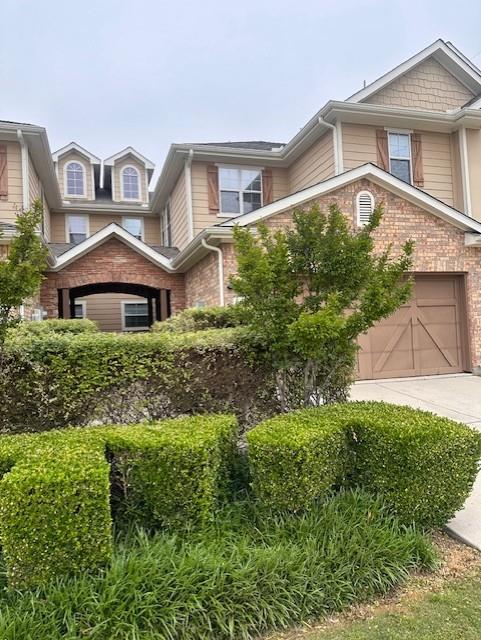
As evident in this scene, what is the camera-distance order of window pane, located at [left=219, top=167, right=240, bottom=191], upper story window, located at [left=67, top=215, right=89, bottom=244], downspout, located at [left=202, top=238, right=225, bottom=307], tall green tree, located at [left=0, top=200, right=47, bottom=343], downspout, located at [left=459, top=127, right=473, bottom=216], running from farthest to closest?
upper story window, located at [left=67, top=215, right=89, bottom=244], window pane, located at [left=219, top=167, right=240, bottom=191], downspout, located at [left=459, top=127, right=473, bottom=216], downspout, located at [left=202, top=238, right=225, bottom=307], tall green tree, located at [left=0, top=200, right=47, bottom=343]

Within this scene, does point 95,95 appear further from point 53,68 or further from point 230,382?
point 230,382

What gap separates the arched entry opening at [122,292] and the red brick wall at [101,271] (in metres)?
0.25

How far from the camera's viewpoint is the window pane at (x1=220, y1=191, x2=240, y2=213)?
1404 centimetres

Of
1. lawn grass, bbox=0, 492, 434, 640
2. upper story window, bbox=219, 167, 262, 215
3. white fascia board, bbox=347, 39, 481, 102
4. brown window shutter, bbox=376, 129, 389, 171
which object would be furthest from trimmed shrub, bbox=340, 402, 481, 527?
white fascia board, bbox=347, 39, 481, 102

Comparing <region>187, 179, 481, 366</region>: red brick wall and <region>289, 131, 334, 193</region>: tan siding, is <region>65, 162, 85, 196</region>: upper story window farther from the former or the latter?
<region>187, 179, 481, 366</region>: red brick wall

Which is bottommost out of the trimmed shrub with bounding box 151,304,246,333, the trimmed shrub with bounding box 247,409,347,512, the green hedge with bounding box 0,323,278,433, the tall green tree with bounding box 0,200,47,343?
the trimmed shrub with bounding box 247,409,347,512

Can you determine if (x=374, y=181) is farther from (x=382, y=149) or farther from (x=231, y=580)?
(x=231, y=580)

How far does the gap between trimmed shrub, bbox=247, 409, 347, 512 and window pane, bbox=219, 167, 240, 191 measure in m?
11.7

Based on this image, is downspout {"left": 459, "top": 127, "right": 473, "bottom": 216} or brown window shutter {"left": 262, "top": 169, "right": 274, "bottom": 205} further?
brown window shutter {"left": 262, "top": 169, "right": 274, "bottom": 205}

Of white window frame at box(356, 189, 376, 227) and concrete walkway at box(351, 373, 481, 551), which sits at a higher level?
white window frame at box(356, 189, 376, 227)

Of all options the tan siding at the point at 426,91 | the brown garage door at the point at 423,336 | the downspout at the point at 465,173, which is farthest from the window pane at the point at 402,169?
the brown garage door at the point at 423,336

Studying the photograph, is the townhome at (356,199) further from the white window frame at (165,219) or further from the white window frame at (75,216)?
the white window frame at (75,216)

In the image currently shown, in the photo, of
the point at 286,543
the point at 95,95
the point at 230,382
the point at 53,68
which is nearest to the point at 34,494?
the point at 286,543

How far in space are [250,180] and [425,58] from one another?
6.29 m
